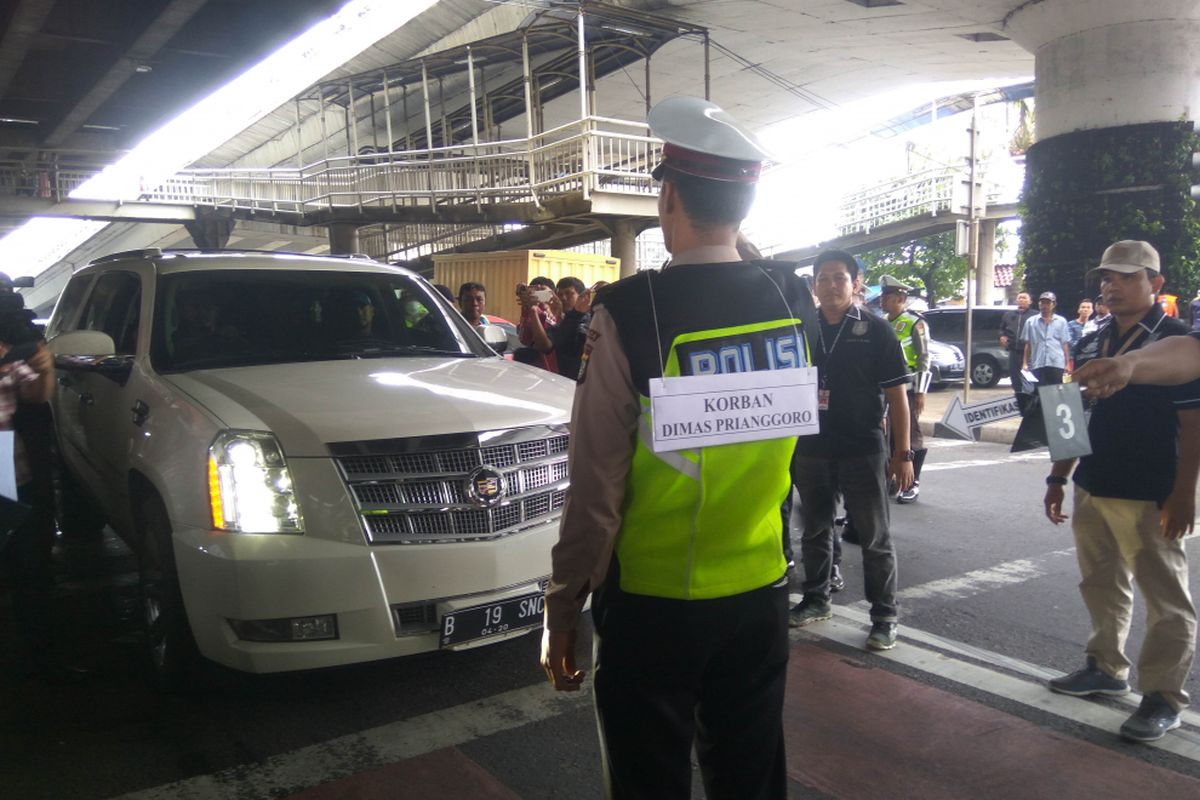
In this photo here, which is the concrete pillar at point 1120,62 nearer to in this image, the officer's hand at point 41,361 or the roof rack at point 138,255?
the roof rack at point 138,255

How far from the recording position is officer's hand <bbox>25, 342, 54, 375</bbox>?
13.3ft

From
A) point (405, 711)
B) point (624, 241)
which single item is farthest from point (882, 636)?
point (624, 241)

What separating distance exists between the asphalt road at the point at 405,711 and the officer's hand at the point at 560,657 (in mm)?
1310

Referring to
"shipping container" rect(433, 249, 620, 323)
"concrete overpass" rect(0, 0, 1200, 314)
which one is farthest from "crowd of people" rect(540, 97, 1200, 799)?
"shipping container" rect(433, 249, 620, 323)

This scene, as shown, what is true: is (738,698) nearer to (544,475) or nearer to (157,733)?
(544,475)

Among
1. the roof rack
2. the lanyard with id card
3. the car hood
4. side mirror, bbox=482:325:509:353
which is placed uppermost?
the roof rack

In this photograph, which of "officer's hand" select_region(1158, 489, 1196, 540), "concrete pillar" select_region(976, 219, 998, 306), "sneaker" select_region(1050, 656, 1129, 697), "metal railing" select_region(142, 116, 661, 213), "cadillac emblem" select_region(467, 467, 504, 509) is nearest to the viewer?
"officer's hand" select_region(1158, 489, 1196, 540)

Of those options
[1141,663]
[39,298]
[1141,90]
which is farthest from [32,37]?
[39,298]

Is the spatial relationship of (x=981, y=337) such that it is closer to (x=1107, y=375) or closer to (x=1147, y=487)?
(x=1147, y=487)

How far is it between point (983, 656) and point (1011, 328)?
11662 mm

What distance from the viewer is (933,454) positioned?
439 inches

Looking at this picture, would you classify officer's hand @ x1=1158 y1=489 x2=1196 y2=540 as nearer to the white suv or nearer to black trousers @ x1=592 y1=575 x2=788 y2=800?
black trousers @ x1=592 y1=575 x2=788 y2=800

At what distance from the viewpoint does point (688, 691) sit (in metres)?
1.98

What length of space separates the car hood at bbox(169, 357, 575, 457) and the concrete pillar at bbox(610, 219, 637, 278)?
14615mm
